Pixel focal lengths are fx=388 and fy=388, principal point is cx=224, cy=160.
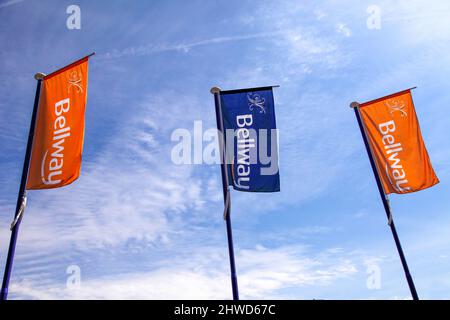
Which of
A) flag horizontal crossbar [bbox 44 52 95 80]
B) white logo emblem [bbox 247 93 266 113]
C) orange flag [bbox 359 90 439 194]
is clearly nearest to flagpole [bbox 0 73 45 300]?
flag horizontal crossbar [bbox 44 52 95 80]

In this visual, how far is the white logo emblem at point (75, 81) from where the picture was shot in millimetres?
13648

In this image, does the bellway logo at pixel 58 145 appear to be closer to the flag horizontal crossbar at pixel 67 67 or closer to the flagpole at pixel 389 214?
the flag horizontal crossbar at pixel 67 67

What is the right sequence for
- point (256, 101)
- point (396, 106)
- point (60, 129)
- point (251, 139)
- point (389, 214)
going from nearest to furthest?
point (60, 129) < point (251, 139) < point (256, 101) < point (396, 106) < point (389, 214)

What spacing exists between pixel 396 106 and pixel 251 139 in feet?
23.3

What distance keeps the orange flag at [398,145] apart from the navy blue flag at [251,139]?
5.39m

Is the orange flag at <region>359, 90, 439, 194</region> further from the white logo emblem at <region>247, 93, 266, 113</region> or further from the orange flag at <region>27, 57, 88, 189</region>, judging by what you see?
the orange flag at <region>27, 57, 88, 189</region>

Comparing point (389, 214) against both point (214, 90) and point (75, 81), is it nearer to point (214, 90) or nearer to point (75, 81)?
point (214, 90)

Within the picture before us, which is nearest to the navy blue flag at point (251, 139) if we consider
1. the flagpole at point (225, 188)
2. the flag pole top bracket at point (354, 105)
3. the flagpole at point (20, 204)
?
the flagpole at point (225, 188)

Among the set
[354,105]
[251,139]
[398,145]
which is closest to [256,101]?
[251,139]

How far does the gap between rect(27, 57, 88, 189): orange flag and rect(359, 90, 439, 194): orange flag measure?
39.0 feet

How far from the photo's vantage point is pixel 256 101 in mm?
14414
